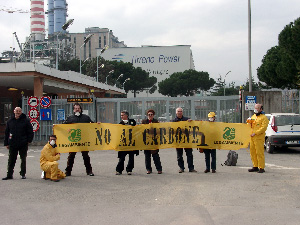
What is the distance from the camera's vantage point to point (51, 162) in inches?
382

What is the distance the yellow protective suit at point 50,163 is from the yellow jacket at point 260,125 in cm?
482

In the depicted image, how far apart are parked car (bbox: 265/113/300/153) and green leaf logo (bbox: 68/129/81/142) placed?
8103 mm

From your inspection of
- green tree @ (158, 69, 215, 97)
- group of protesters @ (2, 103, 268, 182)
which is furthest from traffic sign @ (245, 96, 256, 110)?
green tree @ (158, 69, 215, 97)

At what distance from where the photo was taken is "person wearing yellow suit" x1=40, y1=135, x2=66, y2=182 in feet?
31.2

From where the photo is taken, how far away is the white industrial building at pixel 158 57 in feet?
413

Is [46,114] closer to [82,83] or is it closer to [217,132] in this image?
[82,83]

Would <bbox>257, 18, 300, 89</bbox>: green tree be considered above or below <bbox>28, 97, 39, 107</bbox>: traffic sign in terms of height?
above

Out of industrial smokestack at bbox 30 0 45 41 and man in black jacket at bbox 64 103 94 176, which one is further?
industrial smokestack at bbox 30 0 45 41

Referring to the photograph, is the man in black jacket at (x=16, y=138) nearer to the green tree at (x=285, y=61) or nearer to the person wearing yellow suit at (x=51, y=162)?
the person wearing yellow suit at (x=51, y=162)

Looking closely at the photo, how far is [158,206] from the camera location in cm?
688

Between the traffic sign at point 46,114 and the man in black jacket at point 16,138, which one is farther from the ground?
the traffic sign at point 46,114

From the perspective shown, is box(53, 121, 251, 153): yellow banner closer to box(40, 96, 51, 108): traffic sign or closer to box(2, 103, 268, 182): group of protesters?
box(2, 103, 268, 182): group of protesters

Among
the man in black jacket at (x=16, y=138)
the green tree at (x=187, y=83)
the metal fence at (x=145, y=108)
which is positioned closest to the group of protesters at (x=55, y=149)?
the man in black jacket at (x=16, y=138)

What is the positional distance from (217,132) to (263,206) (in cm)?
436
